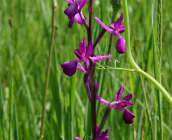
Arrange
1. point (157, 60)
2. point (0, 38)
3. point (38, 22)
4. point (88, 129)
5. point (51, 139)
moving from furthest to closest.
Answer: point (38, 22), point (0, 38), point (51, 139), point (88, 129), point (157, 60)

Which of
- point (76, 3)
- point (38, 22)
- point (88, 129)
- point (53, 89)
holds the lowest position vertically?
point (88, 129)

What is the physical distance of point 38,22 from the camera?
→ 299 cm

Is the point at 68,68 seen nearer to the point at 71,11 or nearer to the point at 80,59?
the point at 80,59

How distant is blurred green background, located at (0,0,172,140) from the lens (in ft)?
3.92

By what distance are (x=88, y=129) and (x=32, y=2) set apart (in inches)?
112

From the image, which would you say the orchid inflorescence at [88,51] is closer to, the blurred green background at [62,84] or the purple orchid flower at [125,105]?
the purple orchid flower at [125,105]

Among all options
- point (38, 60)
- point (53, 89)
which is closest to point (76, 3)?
point (53, 89)

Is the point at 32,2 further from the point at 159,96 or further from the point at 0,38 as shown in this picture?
the point at 159,96

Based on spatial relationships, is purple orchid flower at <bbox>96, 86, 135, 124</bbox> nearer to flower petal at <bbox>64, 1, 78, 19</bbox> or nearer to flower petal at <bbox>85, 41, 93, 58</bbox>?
flower petal at <bbox>85, 41, 93, 58</bbox>

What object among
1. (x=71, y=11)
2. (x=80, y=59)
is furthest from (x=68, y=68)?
(x=71, y=11)

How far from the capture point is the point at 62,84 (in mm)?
1517

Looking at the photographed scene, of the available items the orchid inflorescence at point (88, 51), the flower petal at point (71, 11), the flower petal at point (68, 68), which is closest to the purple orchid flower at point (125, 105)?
the orchid inflorescence at point (88, 51)

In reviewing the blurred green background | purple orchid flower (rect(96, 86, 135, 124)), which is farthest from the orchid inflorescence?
the blurred green background

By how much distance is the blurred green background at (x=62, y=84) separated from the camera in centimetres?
119
